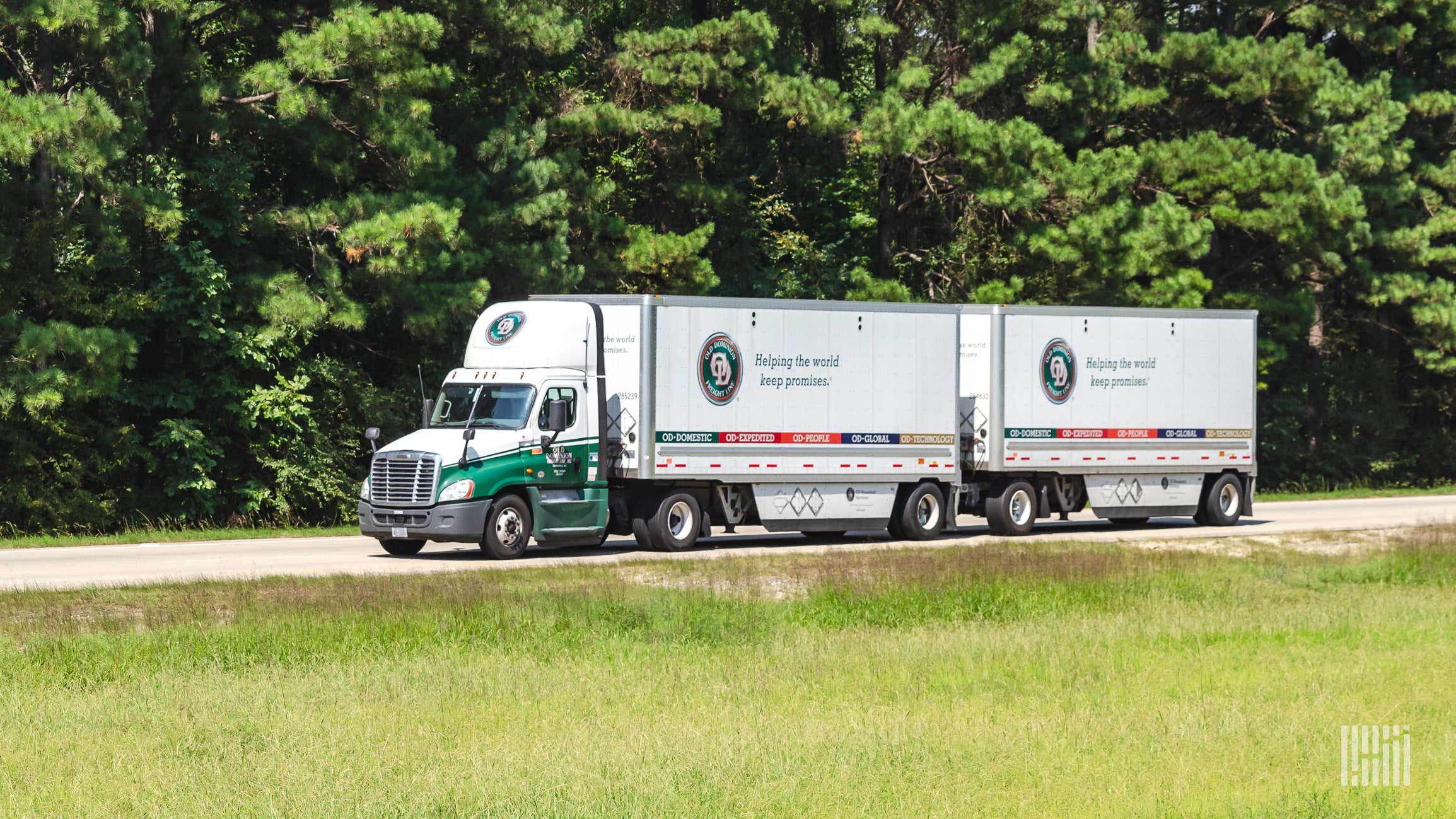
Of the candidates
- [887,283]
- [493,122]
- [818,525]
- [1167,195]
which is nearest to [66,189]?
[493,122]

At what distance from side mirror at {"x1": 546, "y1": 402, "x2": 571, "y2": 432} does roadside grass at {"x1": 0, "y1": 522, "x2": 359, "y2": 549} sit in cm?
693

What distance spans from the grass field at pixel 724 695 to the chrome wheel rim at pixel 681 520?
14.9 feet

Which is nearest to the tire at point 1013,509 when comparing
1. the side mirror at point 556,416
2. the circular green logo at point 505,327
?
the side mirror at point 556,416

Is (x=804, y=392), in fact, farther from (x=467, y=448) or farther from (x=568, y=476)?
(x=467, y=448)

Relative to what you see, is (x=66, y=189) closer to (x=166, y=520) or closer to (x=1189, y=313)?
(x=166, y=520)

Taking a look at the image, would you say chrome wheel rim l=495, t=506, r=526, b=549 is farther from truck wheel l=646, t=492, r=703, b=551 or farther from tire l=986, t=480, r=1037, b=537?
tire l=986, t=480, r=1037, b=537

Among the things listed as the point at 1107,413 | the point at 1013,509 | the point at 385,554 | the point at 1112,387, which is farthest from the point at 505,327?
the point at 1112,387

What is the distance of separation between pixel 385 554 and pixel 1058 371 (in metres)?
11.5

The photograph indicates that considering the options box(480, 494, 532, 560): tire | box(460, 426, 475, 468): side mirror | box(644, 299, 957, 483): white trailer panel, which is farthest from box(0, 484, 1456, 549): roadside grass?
box(644, 299, 957, 483): white trailer panel

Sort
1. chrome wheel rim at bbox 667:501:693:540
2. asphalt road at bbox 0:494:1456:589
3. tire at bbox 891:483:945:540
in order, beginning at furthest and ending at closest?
tire at bbox 891:483:945:540 < chrome wheel rim at bbox 667:501:693:540 < asphalt road at bbox 0:494:1456:589

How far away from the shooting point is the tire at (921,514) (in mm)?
26375

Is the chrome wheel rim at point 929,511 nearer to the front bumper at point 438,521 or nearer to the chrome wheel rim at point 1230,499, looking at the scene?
the chrome wheel rim at point 1230,499

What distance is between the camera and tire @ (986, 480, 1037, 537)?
27.7m

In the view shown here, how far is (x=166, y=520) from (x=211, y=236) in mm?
5132
